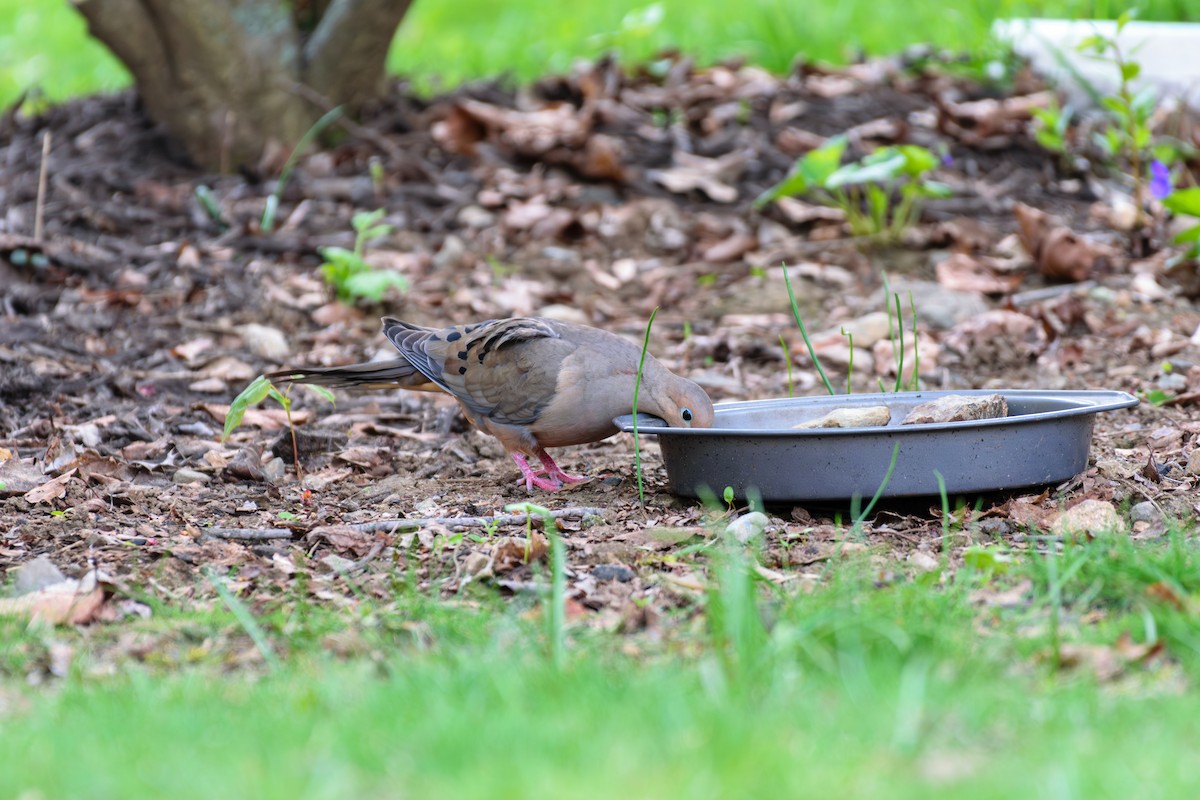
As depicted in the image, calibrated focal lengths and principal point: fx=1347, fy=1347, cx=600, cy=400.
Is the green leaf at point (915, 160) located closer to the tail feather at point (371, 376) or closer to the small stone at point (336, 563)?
the tail feather at point (371, 376)

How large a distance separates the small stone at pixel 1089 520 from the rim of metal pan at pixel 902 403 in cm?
28

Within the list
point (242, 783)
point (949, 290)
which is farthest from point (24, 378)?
point (949, 290)

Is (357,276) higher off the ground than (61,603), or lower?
higher

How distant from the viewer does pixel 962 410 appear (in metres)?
4.00

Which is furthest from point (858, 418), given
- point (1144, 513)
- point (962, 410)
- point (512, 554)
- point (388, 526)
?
point (388, 526)

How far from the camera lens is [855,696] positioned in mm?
2428

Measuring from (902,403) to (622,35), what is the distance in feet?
16.0

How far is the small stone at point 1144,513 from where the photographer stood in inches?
153

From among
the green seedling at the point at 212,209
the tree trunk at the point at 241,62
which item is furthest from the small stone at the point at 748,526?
the tree trunk at the point at 241,62

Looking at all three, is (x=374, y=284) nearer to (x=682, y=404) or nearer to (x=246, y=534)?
(x=682, y=404)

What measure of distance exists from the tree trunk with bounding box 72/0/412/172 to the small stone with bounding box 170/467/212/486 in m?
3.53

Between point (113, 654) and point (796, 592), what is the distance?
1.61 m

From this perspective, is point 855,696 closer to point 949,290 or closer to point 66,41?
point 949,290

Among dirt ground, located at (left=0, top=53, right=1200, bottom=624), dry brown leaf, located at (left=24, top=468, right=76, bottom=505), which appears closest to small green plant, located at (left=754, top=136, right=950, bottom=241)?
dirt ground, located at (left=0, top=53, right=1200, bottom=624)
